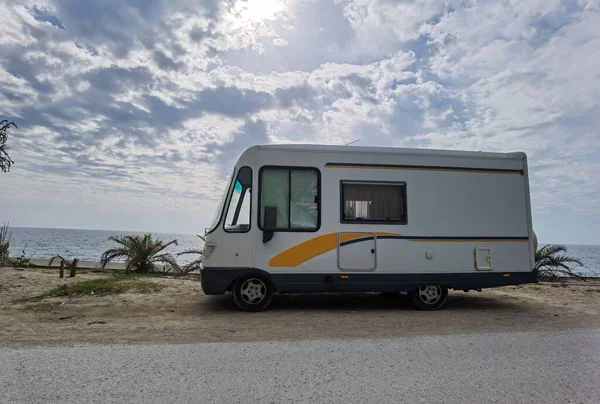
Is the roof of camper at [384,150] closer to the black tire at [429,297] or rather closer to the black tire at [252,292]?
the black tire at [252,292]

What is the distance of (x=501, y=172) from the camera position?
25.2 feet

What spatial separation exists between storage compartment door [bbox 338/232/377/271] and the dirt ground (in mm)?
826

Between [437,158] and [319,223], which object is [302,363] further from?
[437,158]

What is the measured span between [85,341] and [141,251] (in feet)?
27.0

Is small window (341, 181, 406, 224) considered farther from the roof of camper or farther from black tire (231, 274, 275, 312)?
black tire (231, 274, 275, 312)

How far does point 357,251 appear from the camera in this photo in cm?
707

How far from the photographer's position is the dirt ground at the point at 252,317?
5227 millimetres

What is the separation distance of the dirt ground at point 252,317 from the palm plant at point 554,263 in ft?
11.7

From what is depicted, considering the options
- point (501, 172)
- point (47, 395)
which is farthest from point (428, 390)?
point (501, 172)

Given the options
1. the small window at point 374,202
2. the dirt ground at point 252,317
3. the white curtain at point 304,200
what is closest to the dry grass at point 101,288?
the dirt ground at point 252,317

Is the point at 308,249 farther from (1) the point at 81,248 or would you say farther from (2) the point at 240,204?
(1) the point at 81,248

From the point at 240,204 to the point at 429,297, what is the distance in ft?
12.6

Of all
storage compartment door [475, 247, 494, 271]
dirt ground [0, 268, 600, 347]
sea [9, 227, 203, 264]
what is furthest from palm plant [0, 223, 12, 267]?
storage compartment door [475, 247, 494, 271]

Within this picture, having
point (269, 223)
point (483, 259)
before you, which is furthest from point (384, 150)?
point (483, 259)
